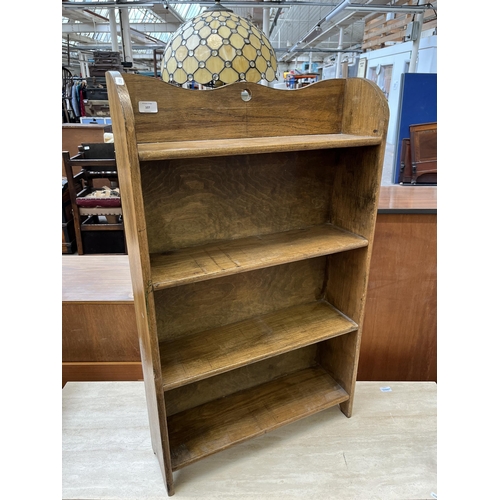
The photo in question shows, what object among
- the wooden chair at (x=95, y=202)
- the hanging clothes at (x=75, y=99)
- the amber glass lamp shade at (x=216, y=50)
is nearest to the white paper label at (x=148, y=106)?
the amber glass lamp shade at (x=216, y=50)

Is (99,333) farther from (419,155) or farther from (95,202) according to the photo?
(419,155)

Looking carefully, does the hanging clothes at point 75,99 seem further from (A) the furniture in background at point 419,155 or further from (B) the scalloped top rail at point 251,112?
(B) the scalloped top rail at point 251,112

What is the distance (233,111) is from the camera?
1.20 m

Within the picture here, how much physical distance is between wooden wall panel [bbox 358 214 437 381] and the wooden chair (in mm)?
2434

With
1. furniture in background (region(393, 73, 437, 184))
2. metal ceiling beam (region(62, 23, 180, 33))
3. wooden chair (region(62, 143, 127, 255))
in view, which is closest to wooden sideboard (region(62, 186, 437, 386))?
furniture in background (region(393, 73, 437, 184))

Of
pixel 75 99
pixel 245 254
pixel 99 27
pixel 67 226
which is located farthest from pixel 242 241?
pixel 99 27

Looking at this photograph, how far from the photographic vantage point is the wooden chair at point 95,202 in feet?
11.3

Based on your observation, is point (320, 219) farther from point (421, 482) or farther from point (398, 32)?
point (398, 32)

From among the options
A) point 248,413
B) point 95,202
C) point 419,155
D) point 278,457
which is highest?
point 419,155

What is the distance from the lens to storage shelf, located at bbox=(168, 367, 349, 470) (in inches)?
57.4

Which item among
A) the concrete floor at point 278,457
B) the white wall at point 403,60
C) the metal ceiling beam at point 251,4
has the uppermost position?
the metal ceiling beam at point 251,4

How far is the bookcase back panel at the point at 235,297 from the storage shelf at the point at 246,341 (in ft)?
0.11

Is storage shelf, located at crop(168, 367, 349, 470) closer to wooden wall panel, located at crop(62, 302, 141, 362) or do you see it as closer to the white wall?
wooden wall panel, located at crop(62, 302, 141, 362)

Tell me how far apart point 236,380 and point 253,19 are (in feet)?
17.2
